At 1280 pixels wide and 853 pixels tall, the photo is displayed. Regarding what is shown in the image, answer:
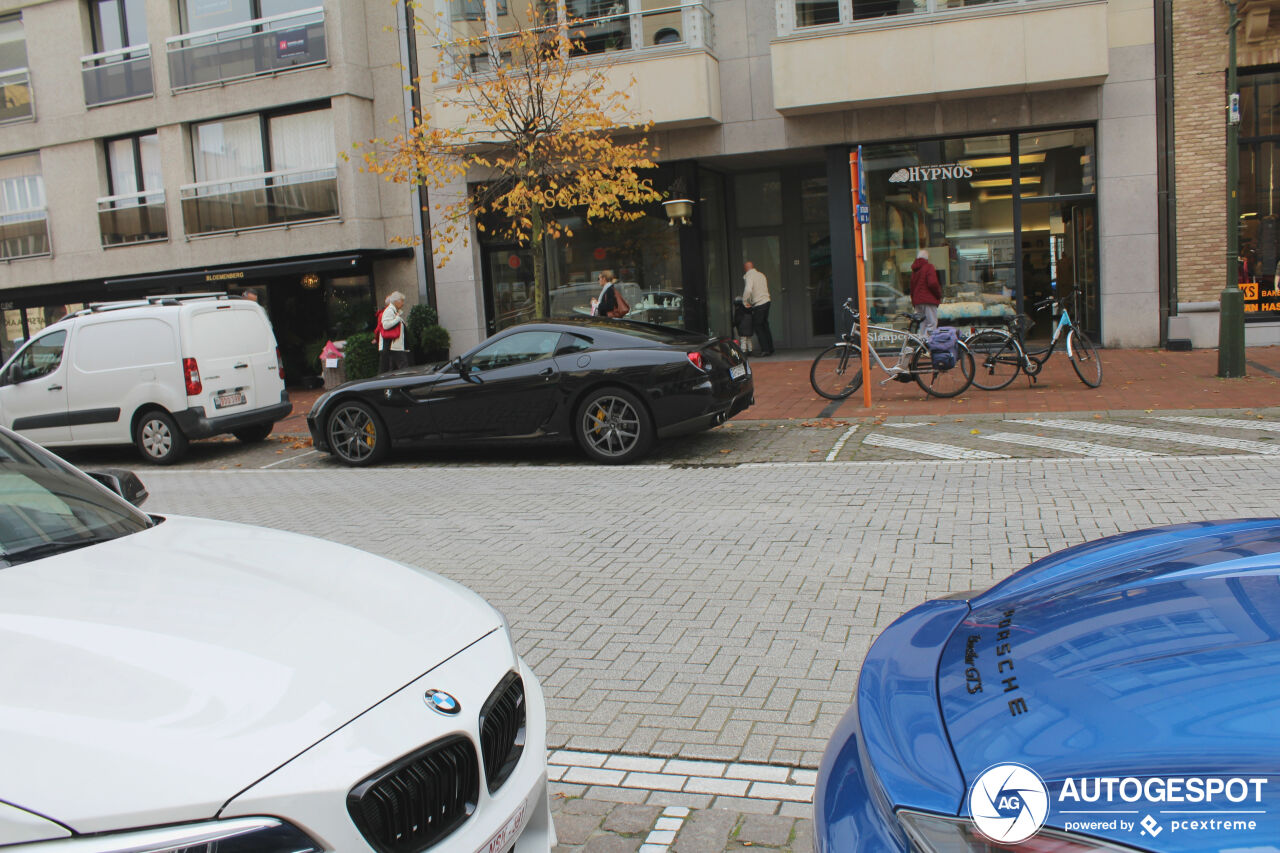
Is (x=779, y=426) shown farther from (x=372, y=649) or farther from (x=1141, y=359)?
(x=372, y=649)

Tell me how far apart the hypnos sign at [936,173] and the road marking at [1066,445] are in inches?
343

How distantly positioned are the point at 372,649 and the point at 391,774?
1.40 feet

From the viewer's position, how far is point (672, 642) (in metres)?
4.96

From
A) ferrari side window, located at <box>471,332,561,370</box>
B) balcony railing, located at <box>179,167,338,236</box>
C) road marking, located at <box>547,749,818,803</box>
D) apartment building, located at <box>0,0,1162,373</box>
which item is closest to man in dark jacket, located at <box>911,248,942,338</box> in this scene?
apartment building, located at <box>0,0,1162,373</box>

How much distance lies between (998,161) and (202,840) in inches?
713

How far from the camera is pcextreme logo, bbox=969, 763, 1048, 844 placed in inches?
60.1

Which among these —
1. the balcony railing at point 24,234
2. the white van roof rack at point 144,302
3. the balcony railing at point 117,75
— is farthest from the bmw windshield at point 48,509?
the balcony railing at point 24,234

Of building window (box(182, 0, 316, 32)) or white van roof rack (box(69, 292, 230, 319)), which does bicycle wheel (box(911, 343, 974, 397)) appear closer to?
white van roof rack (box(69, 292, 230, 319))

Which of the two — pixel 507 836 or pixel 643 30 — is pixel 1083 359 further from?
pixel 507 836

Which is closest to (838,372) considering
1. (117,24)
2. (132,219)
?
(132,219)

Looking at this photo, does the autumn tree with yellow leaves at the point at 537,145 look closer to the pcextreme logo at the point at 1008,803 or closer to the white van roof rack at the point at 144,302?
the white van roof rack at the point at 144,302

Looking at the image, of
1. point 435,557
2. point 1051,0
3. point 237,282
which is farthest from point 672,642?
point 237,282

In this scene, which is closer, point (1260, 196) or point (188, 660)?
point (188, 660)

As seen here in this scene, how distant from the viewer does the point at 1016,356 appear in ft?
43.9
